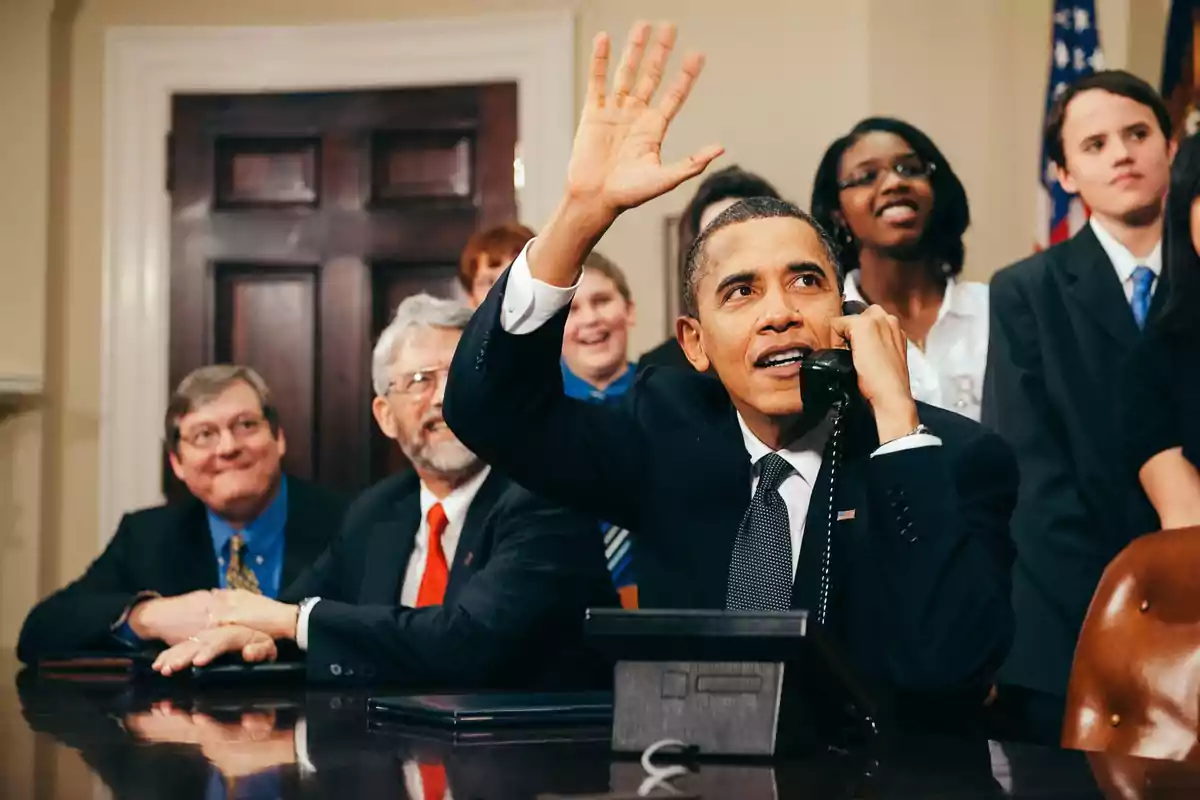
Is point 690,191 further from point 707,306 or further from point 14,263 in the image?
point 707,306

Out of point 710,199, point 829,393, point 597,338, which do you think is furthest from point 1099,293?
point 829,393

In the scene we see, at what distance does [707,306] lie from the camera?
74.5 inches

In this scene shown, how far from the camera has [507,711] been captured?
1.55 meters

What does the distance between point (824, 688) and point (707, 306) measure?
64 centimetres

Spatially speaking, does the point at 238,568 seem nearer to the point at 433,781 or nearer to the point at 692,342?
the point at 692,342

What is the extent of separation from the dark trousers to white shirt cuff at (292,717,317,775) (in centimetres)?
64

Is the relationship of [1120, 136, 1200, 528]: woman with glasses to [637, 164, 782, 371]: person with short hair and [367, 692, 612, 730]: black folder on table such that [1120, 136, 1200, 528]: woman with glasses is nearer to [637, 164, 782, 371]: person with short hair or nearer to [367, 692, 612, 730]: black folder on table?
[637, 164, 782, 371]: person with short hair

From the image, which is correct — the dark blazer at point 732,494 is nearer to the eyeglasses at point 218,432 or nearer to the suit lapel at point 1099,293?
the suit lapel at point 1099,293

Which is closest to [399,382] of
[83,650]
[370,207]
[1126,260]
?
[83,650]

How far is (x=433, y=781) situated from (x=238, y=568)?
2146 millimetres

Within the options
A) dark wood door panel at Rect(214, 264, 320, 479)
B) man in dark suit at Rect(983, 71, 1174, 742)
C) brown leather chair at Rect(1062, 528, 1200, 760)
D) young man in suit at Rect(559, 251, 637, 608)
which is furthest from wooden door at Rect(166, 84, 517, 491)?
brown leather chair at Rect(1062, 528, 1200, 760)

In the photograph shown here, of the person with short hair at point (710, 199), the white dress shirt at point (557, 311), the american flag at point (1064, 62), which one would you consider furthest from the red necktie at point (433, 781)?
the american flag at point (1064, 62)

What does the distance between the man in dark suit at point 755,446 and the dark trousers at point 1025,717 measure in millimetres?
57

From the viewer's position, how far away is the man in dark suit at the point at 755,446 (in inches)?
67.8
